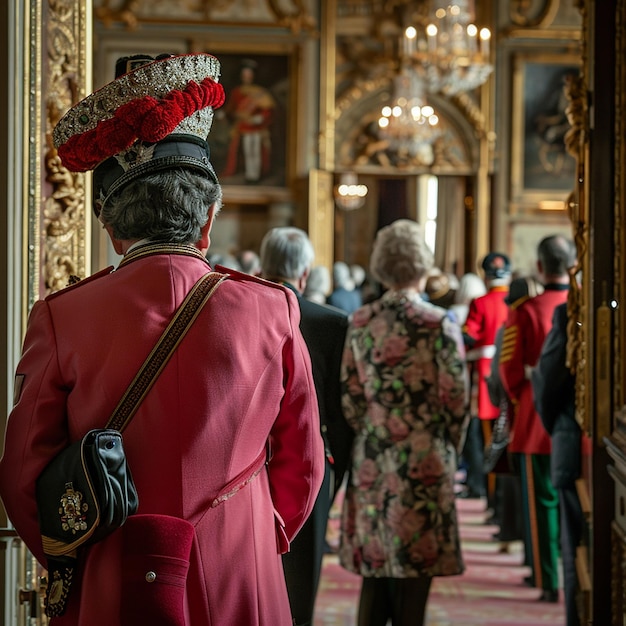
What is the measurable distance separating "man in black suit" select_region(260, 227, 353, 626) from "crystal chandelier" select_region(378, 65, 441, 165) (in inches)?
402

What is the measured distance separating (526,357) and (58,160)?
123 inches

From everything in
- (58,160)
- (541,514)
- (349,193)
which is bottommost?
(541,514)

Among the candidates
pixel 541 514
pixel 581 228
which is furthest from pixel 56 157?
pixel 541 514

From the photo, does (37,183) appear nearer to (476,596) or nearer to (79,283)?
(79,283)

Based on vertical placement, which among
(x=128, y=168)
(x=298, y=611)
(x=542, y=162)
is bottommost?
(x=298, y=611)

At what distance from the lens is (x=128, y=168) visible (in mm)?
2217

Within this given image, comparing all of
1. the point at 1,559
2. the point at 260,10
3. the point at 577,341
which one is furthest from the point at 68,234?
the point at 260,10

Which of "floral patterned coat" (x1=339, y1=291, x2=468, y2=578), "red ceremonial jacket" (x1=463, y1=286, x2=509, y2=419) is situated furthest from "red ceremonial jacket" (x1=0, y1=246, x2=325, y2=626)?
"red ceremonial jacket" (x1=463, y1=286, x2=509, y2=419)

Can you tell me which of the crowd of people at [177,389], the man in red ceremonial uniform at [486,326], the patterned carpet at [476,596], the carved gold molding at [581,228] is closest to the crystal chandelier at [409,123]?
the man in red ceremonial uniform at [486,326]

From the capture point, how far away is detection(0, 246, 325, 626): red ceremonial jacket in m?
2.12

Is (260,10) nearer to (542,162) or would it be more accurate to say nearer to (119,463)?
(542,162)

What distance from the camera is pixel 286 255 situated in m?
4.08

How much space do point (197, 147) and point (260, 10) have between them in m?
13.3

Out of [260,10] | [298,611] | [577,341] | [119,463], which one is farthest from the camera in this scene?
[260,10]
